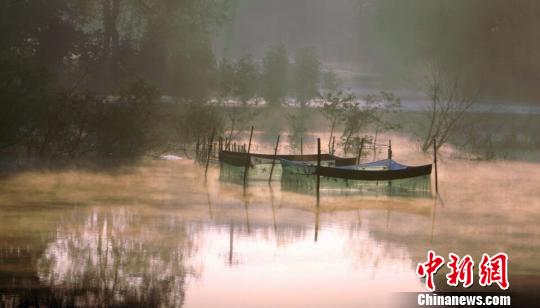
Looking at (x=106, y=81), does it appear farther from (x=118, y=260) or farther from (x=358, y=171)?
(x=118, y=260)

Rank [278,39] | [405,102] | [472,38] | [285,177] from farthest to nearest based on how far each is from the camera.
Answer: [278,39]
[405,102]
[472,38]
[285,177]

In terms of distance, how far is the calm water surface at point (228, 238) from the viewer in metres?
23.8

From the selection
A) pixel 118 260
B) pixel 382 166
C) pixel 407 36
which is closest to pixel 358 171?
pixel 382 166

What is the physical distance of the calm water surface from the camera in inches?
939

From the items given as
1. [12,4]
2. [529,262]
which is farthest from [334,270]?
[12,4]

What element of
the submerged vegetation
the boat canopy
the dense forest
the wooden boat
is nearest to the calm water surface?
the wooden boat

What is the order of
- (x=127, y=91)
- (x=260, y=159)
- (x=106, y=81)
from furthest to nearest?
(x=106, y=81)
(x=127, y=91)
(x=260, y=159)

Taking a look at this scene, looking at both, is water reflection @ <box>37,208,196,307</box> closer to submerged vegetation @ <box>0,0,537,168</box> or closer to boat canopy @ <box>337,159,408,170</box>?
boat canopy @ <box>337,159,408,170</box>

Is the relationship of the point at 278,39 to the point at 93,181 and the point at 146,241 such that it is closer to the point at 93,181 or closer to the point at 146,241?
the point at 93,181

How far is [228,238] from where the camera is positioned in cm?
3073

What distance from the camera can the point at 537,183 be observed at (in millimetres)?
47438

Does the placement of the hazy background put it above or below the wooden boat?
above

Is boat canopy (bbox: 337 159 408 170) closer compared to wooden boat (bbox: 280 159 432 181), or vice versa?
wooden boat (bbox: 280 159 432 181)

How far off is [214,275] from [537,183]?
26057 millimetres
